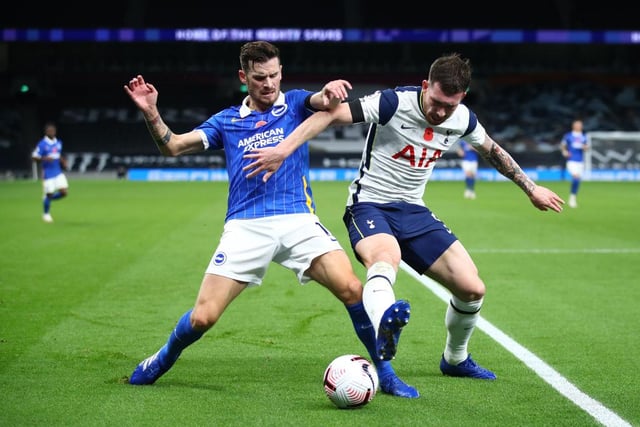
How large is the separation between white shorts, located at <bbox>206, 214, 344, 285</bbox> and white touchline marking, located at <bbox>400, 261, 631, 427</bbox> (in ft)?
5.46

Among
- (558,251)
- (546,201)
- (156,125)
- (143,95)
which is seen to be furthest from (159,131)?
(558,251)

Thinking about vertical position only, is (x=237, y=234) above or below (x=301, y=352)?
above

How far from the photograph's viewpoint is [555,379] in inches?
232

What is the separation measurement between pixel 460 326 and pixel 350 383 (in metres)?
1.12

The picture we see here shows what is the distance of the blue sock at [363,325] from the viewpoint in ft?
18.3

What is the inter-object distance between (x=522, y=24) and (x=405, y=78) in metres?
6.46

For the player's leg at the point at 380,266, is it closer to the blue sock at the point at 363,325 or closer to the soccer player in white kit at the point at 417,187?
the soccer player in white kit at the point at 417,187

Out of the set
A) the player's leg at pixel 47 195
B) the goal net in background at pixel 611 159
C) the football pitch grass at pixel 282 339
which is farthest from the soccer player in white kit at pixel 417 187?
the goal net in background at pixel 611 159

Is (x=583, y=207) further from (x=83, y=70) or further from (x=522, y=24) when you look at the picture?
(x=83, y=70)

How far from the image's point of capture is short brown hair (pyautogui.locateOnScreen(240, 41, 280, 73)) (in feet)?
17.7

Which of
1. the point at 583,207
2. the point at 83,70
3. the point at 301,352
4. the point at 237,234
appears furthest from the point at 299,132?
the point at 83,70

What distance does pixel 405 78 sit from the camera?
154 ft

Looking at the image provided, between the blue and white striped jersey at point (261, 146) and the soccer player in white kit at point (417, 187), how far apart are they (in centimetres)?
11

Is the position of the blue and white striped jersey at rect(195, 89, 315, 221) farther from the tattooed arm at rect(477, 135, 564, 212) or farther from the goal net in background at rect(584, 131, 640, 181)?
the goal net in background at rect(584, 131, 640, 181)
